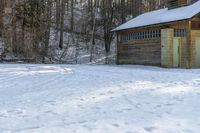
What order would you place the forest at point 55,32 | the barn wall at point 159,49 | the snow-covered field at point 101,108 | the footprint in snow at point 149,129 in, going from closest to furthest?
1. the footprint in snow at point 149,129
2. the snow-covered field at point 101,108
3. the barn wall at point 159,49
4. the forest at point 55,32

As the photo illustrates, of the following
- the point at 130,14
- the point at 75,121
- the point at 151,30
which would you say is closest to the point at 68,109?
the point at 75,121

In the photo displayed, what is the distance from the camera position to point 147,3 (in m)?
56.1

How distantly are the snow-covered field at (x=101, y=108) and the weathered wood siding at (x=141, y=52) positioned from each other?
44.3 ft

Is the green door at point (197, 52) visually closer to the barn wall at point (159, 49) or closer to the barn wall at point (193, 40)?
the barn wall at point (193, 40)

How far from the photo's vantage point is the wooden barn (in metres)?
23.2

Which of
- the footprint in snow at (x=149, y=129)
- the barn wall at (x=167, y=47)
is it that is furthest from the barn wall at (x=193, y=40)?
the footprint in snow at (x=149, y=129)

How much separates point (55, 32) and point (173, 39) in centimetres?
2377

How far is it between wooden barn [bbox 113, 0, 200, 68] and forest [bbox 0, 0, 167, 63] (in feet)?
33.4

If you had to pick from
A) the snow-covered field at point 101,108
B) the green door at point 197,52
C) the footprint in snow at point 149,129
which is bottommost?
the footprint in snow at point 149,129

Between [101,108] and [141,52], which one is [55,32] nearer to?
[141,52]

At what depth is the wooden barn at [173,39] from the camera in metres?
23.2

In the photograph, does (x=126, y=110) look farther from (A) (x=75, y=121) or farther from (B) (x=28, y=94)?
(B) (x=28, y=94)

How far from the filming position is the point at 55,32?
45.6 m

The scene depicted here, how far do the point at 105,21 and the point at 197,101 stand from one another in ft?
119
